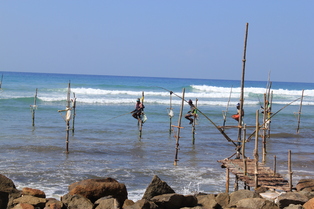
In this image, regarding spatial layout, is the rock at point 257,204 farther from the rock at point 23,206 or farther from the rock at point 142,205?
the rock at point 23,206

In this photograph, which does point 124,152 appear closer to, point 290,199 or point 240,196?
point 240,196

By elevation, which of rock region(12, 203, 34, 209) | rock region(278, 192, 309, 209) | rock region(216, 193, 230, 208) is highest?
rock region(278, 192, 309, 209)

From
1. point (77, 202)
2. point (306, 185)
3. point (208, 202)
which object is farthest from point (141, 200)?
point (306, 185)

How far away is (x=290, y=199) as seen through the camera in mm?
7918

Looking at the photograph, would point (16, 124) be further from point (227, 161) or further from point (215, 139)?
point (227, 161)

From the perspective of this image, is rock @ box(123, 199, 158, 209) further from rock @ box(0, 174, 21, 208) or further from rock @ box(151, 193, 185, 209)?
rock @ box(0, 174, 21, 208)

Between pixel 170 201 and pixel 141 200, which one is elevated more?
pixel 141 200

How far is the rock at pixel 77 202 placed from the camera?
25.6 ft

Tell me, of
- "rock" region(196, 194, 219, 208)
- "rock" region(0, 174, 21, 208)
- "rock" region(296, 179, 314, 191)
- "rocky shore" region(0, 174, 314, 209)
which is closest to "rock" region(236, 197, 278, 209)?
"rocky shore" region(0, 174, 314, 209)

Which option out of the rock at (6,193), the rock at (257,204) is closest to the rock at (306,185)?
the rock at (257,204)

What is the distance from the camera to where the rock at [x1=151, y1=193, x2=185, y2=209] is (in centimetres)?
794

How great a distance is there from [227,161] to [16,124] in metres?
14.7

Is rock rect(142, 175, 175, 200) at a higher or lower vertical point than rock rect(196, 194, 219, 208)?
higher

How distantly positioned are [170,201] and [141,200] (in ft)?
2.20
